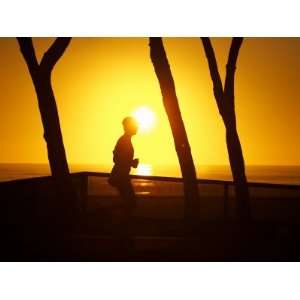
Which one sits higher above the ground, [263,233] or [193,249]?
[263,233]

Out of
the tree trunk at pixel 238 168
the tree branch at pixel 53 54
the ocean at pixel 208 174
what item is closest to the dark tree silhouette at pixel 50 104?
the tree branch at pixel 53 54

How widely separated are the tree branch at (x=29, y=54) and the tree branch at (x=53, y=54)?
9 cm

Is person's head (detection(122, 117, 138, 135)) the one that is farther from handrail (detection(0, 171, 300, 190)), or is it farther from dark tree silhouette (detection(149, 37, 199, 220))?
handrail (detection(0, 171, 300, 190))

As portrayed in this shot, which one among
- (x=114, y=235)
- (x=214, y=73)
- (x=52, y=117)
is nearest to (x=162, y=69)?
(x=214, y=73)

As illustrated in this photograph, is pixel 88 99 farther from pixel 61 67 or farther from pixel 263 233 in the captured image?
pixel 263 233

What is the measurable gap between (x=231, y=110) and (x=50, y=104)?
7.09ft

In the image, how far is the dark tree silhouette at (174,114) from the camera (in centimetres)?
609

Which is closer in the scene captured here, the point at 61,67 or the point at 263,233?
the point at 263,233

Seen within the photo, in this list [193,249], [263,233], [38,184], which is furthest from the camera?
[38,184]

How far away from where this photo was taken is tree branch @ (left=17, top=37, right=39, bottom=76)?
6000 millimetres
